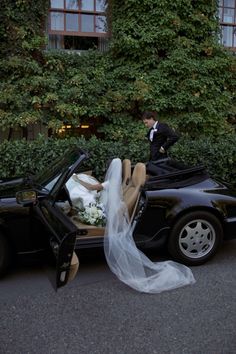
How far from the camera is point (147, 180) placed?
467cm

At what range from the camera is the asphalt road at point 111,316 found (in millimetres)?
3051

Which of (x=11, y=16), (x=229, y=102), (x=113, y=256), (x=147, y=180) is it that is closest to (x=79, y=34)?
(x=11, y=16)

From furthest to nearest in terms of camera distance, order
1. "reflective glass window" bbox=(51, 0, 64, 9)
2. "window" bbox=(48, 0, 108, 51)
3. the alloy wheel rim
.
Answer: "window" bbox=(48, 0, 108, 51)
"reflective glass window" bbox=(51, 0, 64, 9)
the alloy wheel rim

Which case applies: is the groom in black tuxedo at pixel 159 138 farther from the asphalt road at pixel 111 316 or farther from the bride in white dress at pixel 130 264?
the asphalt road at pixel 111 316

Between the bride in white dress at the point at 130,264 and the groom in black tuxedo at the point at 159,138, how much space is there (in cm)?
243

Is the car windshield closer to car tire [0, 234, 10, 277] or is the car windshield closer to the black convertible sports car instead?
the black convertible sports car

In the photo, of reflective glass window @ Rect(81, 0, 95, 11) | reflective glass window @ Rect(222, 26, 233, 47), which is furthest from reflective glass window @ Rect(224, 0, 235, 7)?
reflective glass window @ Rect(81, 0, 95, 11)

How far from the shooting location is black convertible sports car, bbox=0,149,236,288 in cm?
405

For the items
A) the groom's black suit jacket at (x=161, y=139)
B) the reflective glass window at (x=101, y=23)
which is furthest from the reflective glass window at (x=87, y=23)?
the groom's black suit jacket at (x=161, y=139)

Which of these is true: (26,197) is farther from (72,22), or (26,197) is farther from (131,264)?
(72,22)

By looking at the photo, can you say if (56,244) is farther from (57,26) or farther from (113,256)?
(57,26)

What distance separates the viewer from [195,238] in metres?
4.57

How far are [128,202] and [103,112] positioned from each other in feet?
18.8

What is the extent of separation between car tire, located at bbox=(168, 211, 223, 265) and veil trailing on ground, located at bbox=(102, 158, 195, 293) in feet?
0.58
